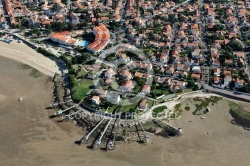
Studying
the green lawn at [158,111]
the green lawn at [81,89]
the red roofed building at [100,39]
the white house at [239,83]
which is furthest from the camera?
the red roofed building at [100,39]

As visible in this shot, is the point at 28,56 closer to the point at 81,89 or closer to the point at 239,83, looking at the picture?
the point at 81,89

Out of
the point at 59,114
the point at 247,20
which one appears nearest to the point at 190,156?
the point at 59,114

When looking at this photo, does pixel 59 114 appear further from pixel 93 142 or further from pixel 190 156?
pixel 190 156

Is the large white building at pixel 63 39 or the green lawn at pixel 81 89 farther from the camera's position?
the large white building at pixel 63 39

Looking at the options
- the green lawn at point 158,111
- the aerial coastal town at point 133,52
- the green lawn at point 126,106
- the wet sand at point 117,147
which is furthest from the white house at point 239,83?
the green lawn at point 126,106

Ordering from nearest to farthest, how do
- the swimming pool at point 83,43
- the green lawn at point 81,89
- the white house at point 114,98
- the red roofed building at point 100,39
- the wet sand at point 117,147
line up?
the wet sand at point 117,147 → the white house at point 114,98 → the green lawn at point 81,89 → the red roofed building at point 100,39 → the swimming pool at point 83,43

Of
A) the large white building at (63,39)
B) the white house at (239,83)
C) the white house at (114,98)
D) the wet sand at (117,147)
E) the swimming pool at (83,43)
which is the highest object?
the large white building at (63,39)

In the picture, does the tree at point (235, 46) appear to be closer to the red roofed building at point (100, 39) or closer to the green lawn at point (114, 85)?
the red roofed building at point (100, 39)
